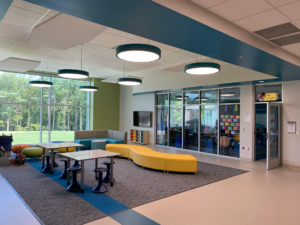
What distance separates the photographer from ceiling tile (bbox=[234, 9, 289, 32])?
11.5 feet

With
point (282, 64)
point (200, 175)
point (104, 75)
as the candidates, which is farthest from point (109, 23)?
point (104, 75)

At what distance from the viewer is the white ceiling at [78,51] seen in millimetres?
5223

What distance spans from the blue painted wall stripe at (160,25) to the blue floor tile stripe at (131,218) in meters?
3.10

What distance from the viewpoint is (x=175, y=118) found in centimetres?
1177

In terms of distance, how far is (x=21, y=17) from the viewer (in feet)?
17.3

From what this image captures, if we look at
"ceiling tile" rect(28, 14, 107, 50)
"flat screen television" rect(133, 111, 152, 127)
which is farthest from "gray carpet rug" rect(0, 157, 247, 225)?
"flat screen television" rect(133, 111, 152, 127)

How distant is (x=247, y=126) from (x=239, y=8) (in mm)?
6251

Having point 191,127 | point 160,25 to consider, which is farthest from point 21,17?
point 191,127

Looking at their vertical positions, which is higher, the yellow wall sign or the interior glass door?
the yellow wall sign

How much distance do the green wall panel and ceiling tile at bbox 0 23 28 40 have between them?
689 cm

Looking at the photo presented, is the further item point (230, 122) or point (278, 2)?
point (230, 122)

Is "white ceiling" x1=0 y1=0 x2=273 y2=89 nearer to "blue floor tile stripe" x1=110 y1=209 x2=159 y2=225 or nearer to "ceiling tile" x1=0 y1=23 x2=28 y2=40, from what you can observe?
"ceiling tile" x1=0 y1=23 x2=28 y2=40

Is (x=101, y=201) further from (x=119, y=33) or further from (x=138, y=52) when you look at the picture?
(x=119, y=33)

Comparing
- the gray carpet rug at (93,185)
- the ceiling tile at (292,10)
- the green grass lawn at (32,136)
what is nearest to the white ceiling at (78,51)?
the ceiling tile at (292,10)
